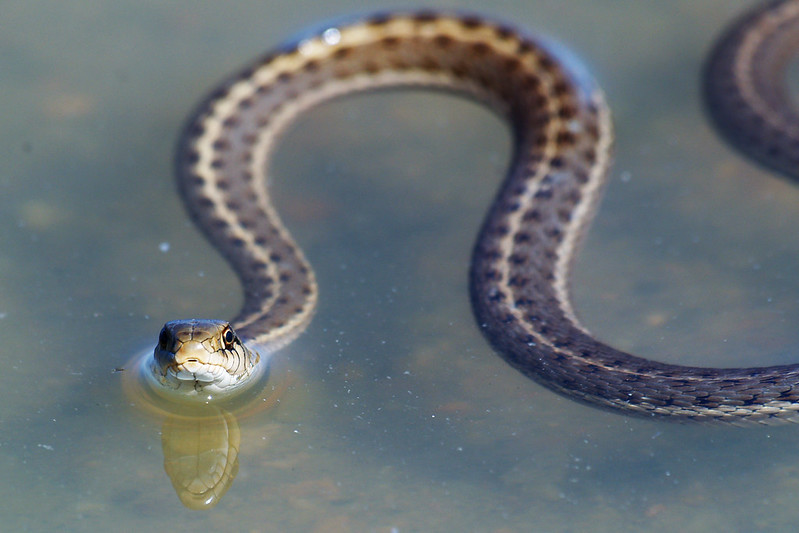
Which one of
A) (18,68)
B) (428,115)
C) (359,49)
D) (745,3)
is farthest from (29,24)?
(745,3)

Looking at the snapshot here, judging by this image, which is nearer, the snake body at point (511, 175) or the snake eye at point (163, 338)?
the snake eye at point (163, 338)

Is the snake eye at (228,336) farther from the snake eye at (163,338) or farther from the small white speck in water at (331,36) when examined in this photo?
the small white speck in water at (331,36)

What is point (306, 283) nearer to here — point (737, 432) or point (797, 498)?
point (737, 432)

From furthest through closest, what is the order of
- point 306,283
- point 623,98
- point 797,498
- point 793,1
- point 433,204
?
point 793,1, point 623,98, point 433,204, point 306,283, point 797,498

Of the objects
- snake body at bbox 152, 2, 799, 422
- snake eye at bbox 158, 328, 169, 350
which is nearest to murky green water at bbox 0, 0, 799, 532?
snake body at bbox 152, 2, 799, 422

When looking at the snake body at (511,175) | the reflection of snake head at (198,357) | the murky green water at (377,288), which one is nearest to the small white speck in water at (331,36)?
the snake body at (511,175)
